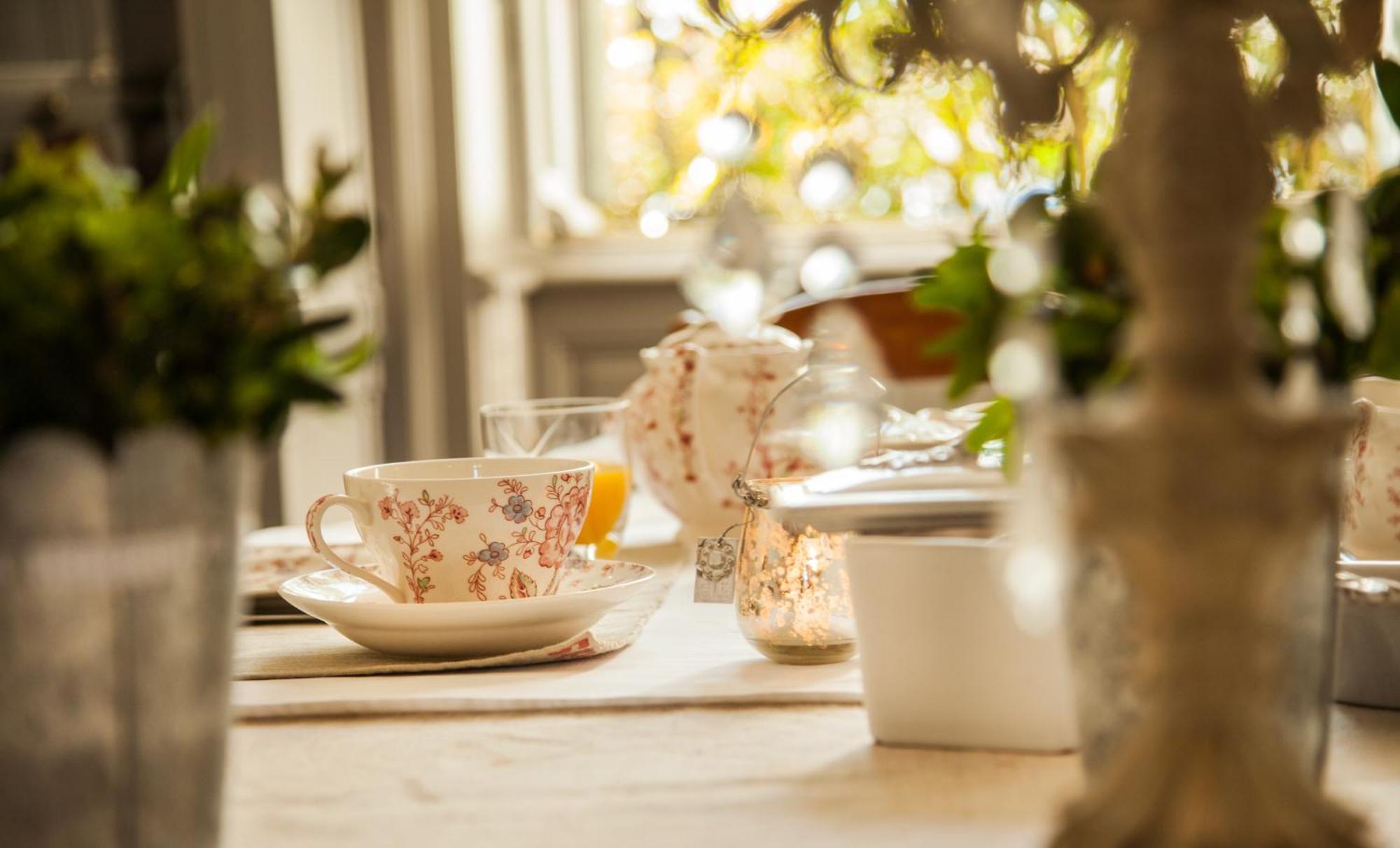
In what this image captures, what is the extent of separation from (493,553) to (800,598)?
0.17 m

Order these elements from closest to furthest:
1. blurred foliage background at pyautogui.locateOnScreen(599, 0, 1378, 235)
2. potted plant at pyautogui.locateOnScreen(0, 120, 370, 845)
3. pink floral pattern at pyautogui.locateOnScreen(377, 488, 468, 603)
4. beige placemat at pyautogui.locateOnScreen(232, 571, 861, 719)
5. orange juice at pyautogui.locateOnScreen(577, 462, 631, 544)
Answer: potted plant at pyautogui.locateOnScreen(0, 120, 370, 845), beige placemat at pyautogui.locateOnScreen(232, 571, 861, 719), pink floral pattern at pyautogui.locateOnScreen(377, 488, 468, 603), orange juice at pyautogui.locateOnScreen(577, 462, 631, 544), blurred foliage background at pyautogui.locateOnScreen(599, 0, 1378, 235)

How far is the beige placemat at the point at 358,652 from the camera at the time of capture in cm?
77

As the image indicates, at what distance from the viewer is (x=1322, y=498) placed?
1.23ft

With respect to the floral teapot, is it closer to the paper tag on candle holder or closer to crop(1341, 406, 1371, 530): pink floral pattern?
the paper tag on candle holder

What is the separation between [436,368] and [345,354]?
2880mm

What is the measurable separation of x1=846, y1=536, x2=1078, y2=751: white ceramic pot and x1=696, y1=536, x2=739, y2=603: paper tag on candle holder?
0.84 ft

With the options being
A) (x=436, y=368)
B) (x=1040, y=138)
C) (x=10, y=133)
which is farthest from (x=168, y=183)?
(x=10, y=133)

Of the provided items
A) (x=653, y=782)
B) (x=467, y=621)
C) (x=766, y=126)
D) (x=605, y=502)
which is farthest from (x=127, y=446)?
(x=766, y=126)

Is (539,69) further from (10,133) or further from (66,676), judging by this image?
(66,676)

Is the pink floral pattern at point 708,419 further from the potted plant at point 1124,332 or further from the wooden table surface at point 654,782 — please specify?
the potted plant at point 1124,332

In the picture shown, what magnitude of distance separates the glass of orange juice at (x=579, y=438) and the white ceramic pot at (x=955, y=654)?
508mm

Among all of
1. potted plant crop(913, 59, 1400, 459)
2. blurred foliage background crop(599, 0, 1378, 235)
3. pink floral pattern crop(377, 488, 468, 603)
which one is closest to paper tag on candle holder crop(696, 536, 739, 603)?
pink floral pattern crop(377, 488, 468, 603)

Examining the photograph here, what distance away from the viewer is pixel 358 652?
2.69ft

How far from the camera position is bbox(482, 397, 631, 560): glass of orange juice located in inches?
43.9
